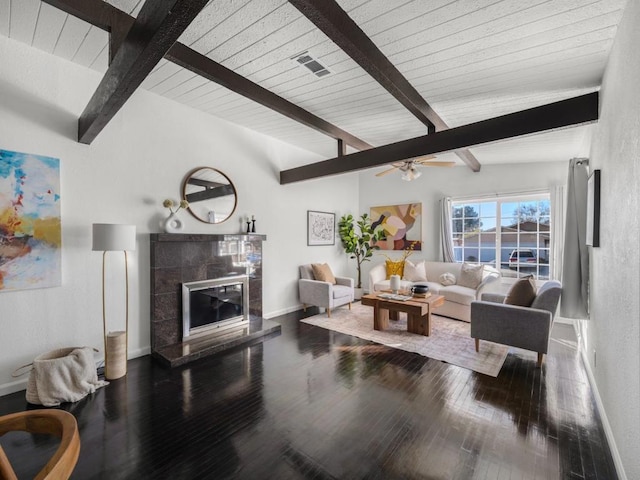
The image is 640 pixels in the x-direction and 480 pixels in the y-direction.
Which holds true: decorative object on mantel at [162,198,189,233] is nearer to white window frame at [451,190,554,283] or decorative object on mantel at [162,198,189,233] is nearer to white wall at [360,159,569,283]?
white wall at [360,159,569,283]

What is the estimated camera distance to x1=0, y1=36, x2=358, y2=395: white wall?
2637 millimetres

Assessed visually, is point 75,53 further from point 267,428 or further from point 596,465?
point 596,465

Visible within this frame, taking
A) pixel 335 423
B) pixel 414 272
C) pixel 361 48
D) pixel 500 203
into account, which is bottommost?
pixel 335 423

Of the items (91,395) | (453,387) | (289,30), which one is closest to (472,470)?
(453,387)

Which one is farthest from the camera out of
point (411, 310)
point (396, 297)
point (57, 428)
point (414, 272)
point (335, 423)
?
point (414, 272)

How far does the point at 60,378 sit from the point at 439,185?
6.19m

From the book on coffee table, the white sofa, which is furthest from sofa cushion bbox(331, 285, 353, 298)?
the book on coffee table

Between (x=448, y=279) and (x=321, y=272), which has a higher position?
(x=321, y=272)

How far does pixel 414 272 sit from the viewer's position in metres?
5.68

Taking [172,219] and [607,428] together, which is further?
[172,219]

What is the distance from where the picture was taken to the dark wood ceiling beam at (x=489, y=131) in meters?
2.48

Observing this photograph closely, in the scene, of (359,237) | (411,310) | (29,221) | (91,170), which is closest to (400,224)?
(359,237)

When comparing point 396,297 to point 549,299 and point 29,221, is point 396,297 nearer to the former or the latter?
point 549,299

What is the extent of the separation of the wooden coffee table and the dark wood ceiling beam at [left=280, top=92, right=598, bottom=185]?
1.87 metres
